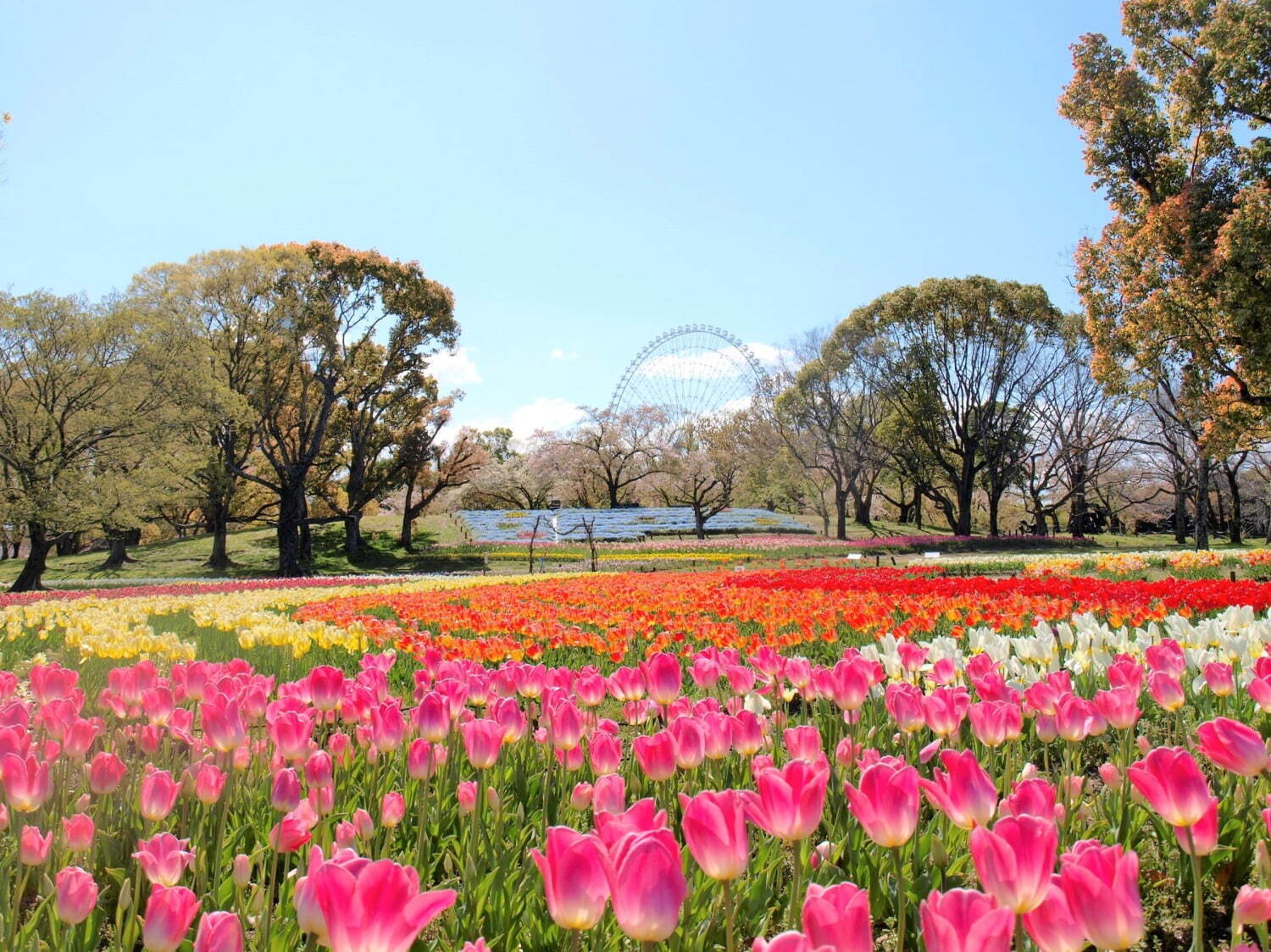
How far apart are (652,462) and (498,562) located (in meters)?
20.9

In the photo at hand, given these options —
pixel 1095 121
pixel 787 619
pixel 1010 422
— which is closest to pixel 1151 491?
pixel 1010 422

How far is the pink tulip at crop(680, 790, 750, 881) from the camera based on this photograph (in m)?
1.09

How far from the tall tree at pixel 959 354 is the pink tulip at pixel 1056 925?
3485 centimetres

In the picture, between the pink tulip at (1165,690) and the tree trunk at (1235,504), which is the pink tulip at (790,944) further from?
the tree trunk at (1235,504)

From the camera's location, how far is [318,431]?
25547 mm

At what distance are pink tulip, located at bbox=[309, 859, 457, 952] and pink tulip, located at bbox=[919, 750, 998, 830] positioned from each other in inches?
33.1

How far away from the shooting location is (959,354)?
33.7m

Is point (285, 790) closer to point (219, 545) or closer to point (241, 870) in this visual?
point (241, 870)

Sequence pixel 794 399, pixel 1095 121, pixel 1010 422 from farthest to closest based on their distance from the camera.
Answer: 1. pixel 794 399
2. pixel 1010 422
3. pixel 1095 121

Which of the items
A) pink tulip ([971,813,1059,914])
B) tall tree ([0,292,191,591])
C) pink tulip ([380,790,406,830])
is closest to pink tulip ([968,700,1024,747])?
pink tulip ([971,813,1059,914])

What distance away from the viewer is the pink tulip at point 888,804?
1.24 m

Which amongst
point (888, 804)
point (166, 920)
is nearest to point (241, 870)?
point (166, 920)

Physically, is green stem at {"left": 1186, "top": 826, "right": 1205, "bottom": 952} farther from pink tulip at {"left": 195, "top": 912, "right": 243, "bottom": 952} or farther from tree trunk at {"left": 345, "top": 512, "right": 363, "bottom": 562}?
tree trunk at {"left": 345, "top": 512, "right": 363, "bottom": 562}

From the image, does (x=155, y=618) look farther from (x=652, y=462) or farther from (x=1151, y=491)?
(x=1151, y=491)
